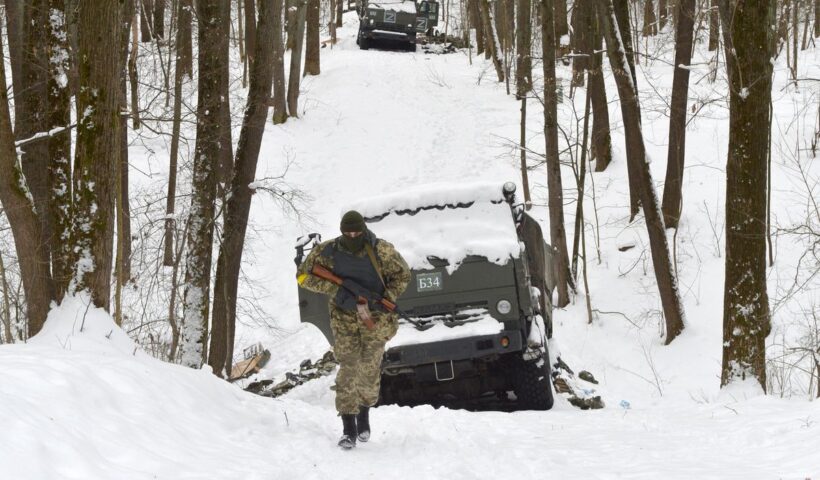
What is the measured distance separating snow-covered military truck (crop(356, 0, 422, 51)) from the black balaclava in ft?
102

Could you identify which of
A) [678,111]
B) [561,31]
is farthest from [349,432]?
[561,31]

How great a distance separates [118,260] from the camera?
28.6 ft

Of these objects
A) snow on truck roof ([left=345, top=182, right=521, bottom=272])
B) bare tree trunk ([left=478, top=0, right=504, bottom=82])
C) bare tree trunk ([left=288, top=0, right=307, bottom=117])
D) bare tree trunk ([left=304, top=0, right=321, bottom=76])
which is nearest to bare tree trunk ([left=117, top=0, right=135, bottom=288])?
snow on truck roof ([left=345, top=182, right=521, bottom=272])

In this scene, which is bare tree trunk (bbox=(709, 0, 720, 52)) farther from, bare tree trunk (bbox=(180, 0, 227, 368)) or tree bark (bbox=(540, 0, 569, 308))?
bare tree trunk (bbox=(180, 0, 227, 368))

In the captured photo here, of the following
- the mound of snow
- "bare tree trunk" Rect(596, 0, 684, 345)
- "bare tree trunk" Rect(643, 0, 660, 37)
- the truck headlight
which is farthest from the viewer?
"bare tree trunk" Rect(643, 0, 660, 37)

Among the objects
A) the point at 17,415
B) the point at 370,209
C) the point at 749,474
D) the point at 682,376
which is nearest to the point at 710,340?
the point at 682,376

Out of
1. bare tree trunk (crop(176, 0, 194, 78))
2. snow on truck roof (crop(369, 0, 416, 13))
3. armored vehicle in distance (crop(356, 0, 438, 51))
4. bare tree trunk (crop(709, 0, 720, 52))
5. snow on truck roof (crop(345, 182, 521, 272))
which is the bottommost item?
snow on truck roof (crop(345, 182, 521, 272))

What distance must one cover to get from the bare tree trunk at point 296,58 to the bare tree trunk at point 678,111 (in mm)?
12512

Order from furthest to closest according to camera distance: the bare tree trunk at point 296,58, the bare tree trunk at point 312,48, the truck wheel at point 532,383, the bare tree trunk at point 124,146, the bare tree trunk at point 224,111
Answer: the bare tree trunk at point 312,48 → the bare tree trunk at point 296,58 → the bare tree trunk at point 224,111 → the bare tree trunk at point 124,146 → the truck wheel at point 532,383

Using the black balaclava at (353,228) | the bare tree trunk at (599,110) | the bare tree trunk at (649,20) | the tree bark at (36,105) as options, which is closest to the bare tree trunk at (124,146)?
the tree bark at (36,105)

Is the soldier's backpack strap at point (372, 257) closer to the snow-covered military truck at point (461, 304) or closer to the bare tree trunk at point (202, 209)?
the snow-covered military truck at point (461, 304)

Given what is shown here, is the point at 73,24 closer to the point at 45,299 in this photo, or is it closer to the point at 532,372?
the point at 45,299

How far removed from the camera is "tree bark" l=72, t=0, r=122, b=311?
741cm

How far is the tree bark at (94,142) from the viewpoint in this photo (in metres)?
7.41
